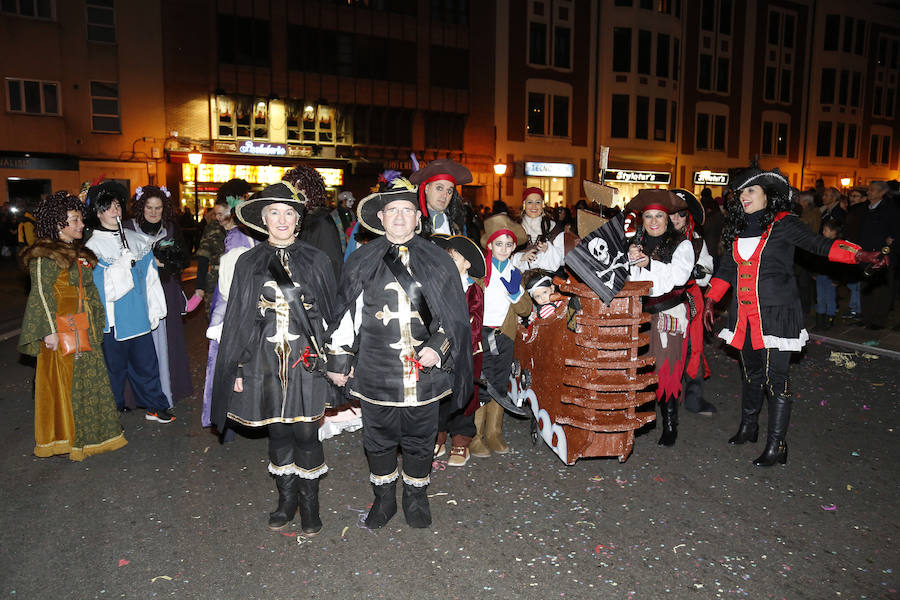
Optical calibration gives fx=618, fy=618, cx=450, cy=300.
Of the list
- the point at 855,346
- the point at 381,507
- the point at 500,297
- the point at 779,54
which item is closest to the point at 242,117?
the point at 855,346

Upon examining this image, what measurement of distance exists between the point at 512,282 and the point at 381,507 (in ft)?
6.34

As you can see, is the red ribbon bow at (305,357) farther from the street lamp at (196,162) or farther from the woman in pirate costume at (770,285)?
the street lamp at (196,162)

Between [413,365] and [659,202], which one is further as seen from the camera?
[659,202]

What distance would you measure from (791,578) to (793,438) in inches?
94.1

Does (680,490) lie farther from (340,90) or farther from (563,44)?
(563,44)

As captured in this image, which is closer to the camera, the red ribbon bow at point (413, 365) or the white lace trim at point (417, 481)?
the red ribbon bow at point (413, 365)

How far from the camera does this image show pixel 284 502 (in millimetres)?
3887

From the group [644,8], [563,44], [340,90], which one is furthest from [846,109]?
[340,90]

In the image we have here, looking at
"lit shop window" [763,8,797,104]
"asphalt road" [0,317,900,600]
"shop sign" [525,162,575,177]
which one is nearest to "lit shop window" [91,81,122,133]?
"shop sign" [525,162,575,177]

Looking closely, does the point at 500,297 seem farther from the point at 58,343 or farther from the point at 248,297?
the point at 58,343

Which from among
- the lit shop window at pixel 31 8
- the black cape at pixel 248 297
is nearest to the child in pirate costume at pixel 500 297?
the black cape at pixel 248 297

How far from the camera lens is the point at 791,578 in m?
3.31

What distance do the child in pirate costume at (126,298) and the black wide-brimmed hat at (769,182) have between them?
5.13 metres

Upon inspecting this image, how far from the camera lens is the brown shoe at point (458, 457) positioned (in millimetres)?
4859
